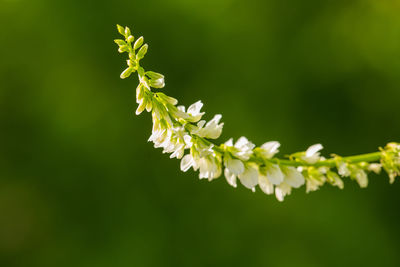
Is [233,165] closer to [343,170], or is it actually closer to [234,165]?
[234,165]

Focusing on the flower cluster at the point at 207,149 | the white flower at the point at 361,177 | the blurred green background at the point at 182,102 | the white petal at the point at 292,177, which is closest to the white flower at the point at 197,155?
the flower cluster at the point at 207,149

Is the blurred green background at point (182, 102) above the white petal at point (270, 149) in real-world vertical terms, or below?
above

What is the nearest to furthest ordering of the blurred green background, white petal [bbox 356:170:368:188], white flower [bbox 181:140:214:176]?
white flower [bbox 181:140:214:176] → white petal [bbox 356:170:368:188] → the blurred green background

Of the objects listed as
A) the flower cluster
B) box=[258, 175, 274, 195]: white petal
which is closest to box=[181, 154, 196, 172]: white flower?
the flower cluster

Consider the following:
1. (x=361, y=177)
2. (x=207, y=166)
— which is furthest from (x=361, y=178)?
(x=207, y=166)

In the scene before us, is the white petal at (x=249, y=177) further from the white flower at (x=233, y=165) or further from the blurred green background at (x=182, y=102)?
the blurred green background at (x=182, y=102)

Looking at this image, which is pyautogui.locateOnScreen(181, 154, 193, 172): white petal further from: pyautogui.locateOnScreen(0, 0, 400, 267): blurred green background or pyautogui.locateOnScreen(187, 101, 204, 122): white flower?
pyautogui.locateOnScreen(0, 0, 400, 267): blurred green background
